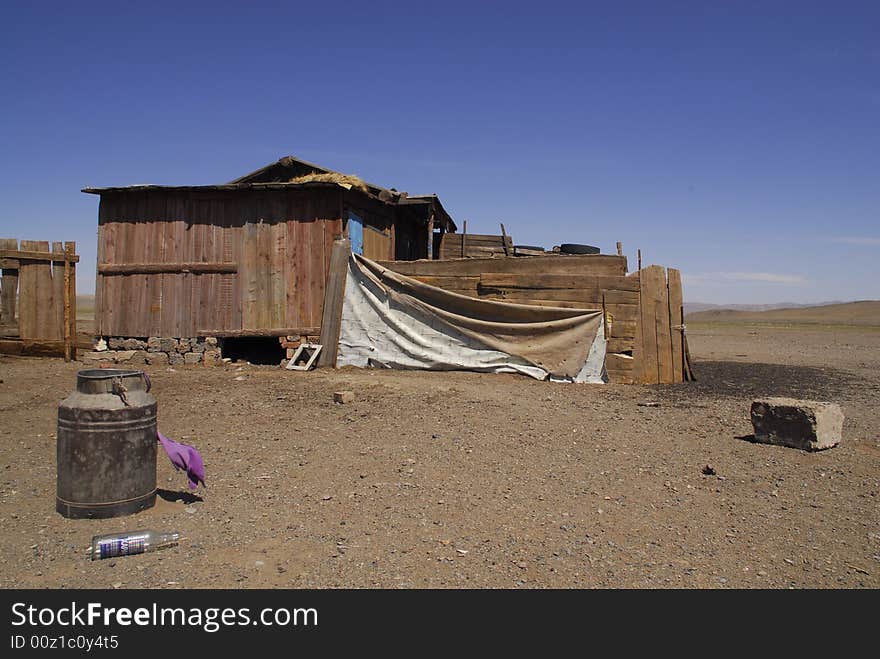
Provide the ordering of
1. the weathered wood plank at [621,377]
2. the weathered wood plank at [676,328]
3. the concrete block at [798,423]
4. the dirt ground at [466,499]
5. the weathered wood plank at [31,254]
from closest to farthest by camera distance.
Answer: the dirt ground at [466,499], the concrete block at [798,423], the weathered wood plank at [621,377], the weathered wood plank at [676,328], the weathered wood plank at [31,254]

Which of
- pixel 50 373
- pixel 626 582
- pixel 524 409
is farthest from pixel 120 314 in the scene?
pixel 626 582

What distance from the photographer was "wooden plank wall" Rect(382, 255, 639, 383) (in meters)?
10.3

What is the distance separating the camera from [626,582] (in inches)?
135

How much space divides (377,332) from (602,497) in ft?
23.2

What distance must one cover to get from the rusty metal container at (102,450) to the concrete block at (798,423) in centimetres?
561

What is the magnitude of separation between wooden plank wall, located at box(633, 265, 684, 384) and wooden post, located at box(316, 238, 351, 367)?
16.8 ft

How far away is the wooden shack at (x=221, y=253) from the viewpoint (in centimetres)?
1185

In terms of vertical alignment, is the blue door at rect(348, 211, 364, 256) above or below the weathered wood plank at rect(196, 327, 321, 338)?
above

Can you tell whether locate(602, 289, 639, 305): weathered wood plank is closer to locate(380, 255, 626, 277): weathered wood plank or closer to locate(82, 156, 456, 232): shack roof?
locate(380, 255, 626, 277): weathered wood plank

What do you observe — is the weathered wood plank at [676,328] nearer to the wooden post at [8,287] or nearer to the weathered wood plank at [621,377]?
the weathered wood plank at [621,377]

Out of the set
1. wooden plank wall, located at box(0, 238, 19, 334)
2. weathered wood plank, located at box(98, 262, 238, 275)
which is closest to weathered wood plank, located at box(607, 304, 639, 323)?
weathered wood plank, located at box(98, 262, 238, 275)

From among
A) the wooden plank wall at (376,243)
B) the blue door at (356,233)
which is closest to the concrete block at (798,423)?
the blue door at (356,233)

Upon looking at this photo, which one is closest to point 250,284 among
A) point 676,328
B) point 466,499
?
point 676,328

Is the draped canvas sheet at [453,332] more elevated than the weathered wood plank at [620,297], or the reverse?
the weathered wood plank at [620,297]
